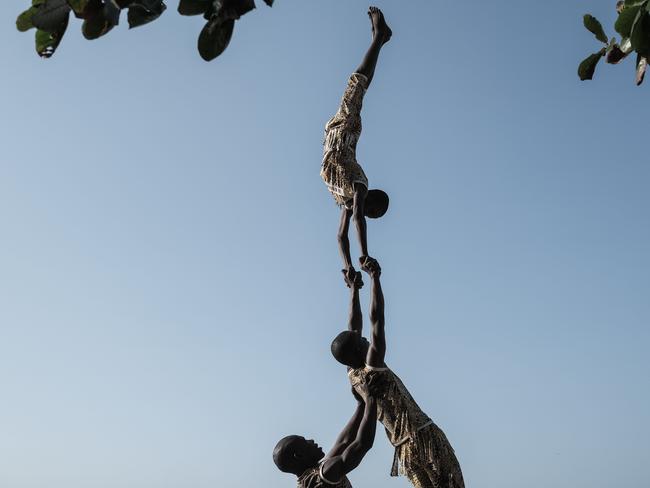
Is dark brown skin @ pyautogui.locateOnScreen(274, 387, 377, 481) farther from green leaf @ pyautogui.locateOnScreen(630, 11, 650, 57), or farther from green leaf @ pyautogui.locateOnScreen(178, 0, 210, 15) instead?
green leaf @ pyautogui.locateOnScreen(178, 0, 210, 15)

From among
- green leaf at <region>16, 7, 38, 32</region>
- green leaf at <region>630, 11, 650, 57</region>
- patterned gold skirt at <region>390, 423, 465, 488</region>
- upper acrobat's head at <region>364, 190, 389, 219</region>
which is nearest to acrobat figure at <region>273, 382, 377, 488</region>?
patterned gold skirt at <region>390, 423, 465, 488</region>

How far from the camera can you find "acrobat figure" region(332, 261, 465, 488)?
6141 mm

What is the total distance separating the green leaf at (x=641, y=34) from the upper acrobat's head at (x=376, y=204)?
13.7ft

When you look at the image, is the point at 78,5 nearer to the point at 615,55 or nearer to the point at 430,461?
the point at 615,55

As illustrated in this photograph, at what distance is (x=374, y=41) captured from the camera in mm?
7750

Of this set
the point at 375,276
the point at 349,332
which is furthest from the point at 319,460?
the point at 375,276

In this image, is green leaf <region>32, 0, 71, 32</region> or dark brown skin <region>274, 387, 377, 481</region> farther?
dark brown skin <region>274, 387, 377, 481</region>

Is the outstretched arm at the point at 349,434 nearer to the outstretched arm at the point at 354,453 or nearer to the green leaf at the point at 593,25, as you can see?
the outstretched arm at the point at 354,453

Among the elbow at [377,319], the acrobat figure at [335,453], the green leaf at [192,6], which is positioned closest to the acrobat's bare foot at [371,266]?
the elbow at [377,319]

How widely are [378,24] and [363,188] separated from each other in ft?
5.58

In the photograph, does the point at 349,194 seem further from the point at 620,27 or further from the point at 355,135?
the point at 620,27

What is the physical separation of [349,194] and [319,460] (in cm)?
244

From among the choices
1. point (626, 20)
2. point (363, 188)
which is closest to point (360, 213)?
point (363, 188)

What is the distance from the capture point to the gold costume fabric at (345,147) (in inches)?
289
